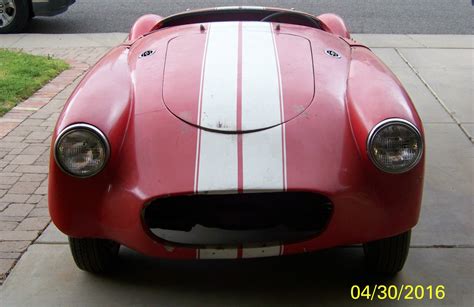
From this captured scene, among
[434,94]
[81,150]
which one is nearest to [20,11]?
[434,94]

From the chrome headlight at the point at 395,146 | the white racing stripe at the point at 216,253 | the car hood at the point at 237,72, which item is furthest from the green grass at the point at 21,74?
the chrome headlight at the point at 395,146

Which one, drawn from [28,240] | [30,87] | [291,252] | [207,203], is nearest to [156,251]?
[207,203]

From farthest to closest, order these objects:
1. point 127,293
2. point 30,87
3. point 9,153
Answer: point 30,87, point 9,153, point 127,293

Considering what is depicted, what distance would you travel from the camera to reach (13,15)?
28.9ft

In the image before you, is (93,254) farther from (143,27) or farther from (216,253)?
(143,27)

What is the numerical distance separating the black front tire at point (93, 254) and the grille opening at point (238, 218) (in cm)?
46

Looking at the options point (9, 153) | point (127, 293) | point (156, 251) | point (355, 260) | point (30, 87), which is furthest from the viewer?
point (30, 87)

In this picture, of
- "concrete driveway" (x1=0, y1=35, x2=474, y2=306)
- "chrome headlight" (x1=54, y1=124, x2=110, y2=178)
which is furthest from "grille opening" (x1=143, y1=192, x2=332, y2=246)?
"concrete driveway" (x1=0, y1=35, x2=474, y2=306)

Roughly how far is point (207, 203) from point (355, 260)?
3.27 ft

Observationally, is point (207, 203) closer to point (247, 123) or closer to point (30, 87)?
point (247, 123)

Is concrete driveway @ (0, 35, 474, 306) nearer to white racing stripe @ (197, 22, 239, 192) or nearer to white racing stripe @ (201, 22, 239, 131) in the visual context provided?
white racing stripe @ (197, 22, 239, 192)

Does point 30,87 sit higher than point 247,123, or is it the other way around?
point 247,123

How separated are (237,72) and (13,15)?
255 inches

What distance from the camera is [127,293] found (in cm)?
312
